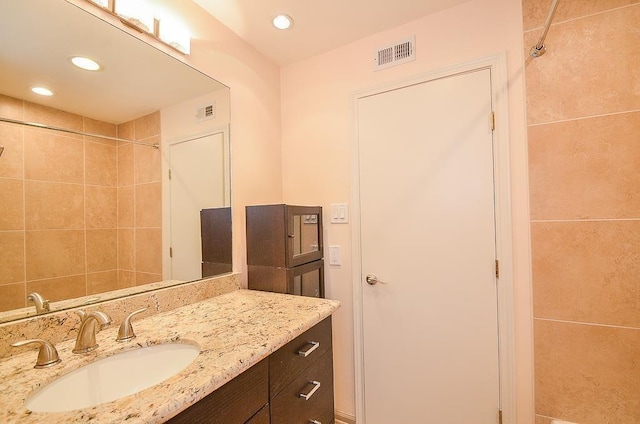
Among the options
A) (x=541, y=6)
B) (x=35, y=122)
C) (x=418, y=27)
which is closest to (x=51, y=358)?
(x=35, y=122)

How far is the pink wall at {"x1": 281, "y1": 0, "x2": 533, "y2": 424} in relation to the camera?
137 cm

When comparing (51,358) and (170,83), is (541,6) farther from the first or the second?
(51,358)

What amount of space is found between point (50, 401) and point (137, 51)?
1341 millimetres

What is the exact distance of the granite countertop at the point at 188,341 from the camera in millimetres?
584

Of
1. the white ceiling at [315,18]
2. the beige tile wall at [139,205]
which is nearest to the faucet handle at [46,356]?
the beige tile wall at [139,205]

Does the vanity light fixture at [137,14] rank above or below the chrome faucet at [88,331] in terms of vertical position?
above

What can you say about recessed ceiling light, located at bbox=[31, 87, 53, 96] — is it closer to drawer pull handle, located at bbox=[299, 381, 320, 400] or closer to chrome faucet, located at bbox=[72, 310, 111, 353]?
chrome faucet, located at bbox=[72, 310, 111, 353]

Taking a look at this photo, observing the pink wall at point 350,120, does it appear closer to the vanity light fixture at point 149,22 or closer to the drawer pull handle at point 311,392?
the drawer pull handle at point 311,392

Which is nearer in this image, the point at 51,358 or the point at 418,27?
the point at 51,358

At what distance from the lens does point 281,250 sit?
155 centimetres

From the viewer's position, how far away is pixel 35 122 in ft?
3.12

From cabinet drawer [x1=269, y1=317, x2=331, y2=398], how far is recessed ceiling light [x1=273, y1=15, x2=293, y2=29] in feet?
5.61

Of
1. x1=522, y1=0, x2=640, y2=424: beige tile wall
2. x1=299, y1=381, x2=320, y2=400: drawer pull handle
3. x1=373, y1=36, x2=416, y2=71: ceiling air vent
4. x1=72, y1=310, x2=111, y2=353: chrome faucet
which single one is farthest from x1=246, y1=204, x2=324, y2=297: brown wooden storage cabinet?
x1=522, y1=0, x2=640, y2=424: beige tile wall

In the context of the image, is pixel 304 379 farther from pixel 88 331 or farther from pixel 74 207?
pixel 74 207
